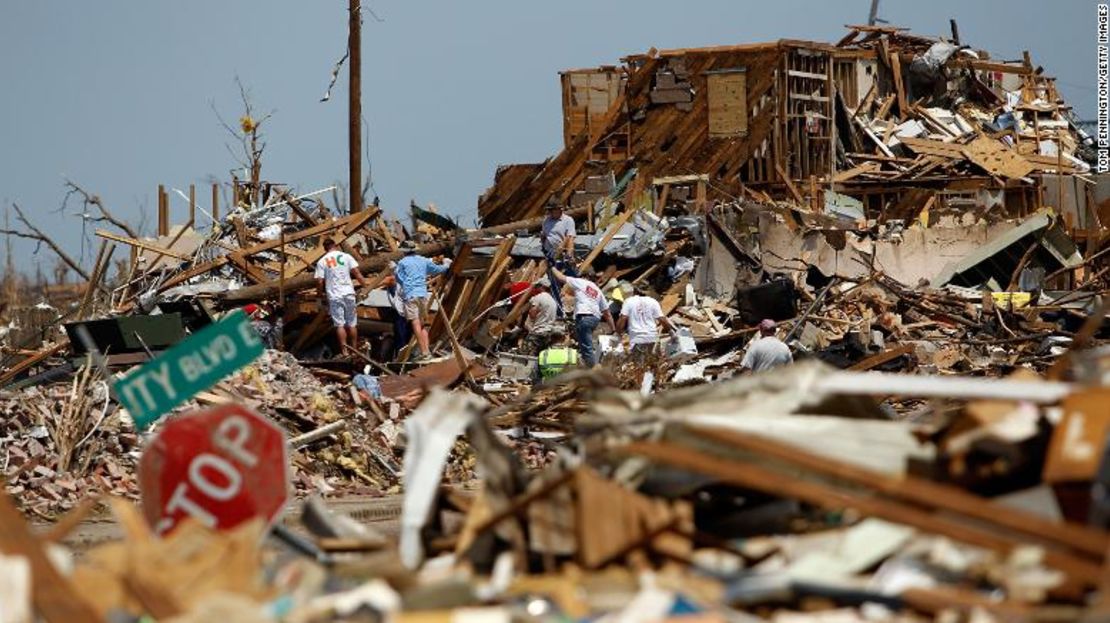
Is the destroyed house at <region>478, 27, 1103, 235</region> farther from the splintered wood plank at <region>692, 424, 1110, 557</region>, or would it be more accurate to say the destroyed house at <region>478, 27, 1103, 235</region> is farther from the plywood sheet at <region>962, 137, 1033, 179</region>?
the splintered wood plank at <region>692, 424, 1110, 557</region>

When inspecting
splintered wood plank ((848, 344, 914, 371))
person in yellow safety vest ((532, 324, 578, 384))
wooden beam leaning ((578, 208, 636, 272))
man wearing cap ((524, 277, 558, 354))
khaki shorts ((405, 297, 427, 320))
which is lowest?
splintered wood plank ((848, 344, 914, 371))

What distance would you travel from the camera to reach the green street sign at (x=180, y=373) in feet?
29.3

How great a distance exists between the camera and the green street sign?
8930 mm

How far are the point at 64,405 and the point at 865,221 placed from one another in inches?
734

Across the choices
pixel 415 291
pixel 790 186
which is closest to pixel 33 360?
pixel 415 291

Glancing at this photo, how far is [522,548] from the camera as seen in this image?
7395mm

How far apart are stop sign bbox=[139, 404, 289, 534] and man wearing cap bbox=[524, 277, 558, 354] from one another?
18050 millimetres

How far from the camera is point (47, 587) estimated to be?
6695 mm

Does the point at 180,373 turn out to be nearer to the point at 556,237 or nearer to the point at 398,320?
the point at 398,320

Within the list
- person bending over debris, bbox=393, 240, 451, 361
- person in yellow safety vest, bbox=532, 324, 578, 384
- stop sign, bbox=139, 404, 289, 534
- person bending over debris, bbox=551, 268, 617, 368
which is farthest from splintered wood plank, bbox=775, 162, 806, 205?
stop sign, bbox=139, 404, 289, 534

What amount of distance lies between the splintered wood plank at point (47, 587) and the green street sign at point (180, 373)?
197 centimetres

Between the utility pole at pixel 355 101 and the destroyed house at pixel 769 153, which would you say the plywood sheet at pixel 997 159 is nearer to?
the destroyed house at pixel 769 153

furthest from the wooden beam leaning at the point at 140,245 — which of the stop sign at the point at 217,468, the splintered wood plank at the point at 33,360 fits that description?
the stop sign at the point at 217,468

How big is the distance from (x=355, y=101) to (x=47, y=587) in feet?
95.0
